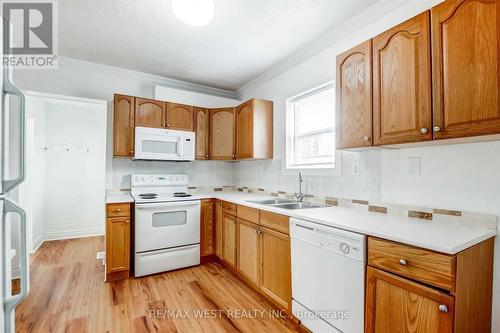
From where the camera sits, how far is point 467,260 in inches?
44.4

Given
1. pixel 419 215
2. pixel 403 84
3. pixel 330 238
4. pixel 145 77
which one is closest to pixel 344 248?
pixel 330 238

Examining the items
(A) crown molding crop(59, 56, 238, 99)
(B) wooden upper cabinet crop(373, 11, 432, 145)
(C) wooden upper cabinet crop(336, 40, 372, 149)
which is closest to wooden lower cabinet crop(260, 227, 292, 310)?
(C) wooden upper cabinet crop(336, 40, 372, 149)

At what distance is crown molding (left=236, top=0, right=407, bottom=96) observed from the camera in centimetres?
191

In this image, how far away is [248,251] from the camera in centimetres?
247

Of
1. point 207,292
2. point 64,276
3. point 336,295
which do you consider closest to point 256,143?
point 207,292

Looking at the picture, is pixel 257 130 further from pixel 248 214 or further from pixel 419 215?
pixel 419 215

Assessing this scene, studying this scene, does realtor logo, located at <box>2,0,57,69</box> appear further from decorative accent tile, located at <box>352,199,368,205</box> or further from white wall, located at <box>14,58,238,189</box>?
decorative accent tile, located at <box>352,199,368,205</box>

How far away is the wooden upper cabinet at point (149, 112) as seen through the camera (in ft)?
10.0

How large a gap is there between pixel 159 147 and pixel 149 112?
1.53 ft

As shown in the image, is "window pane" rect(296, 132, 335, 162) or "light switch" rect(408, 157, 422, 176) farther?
"window pane" rect(296, 132, 335, 162)

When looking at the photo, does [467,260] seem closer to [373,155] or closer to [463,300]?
[463,300]

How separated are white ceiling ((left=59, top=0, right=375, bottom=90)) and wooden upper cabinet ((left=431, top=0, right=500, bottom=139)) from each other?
856mm

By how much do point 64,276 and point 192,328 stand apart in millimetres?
1868

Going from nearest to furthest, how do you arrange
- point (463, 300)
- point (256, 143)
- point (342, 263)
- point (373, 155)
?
1. point (463, 300)
2. point (342, 263)
3. point (373, 155)
4. point (256, 143)
